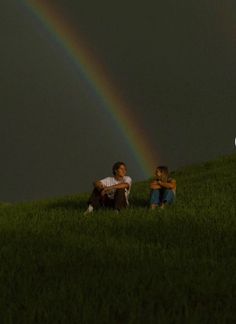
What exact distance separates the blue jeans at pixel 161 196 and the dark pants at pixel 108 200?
85 cm

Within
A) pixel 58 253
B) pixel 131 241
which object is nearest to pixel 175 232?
pixel 131 241

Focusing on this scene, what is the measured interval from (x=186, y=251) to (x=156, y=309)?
3382 mm

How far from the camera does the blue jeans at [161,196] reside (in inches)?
673

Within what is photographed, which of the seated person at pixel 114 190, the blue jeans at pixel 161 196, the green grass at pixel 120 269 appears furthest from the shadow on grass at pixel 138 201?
the green grass at pixel 120 269

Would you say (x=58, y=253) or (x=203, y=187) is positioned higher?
(x=203, y=187)

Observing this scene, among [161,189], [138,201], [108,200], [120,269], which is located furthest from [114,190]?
[120,269]

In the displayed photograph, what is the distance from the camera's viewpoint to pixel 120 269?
8.39 meters

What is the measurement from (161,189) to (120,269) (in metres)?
9.02

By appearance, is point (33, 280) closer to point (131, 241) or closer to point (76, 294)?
point (76, 294)

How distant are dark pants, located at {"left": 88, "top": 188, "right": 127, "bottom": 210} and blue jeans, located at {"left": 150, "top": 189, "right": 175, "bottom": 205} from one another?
2.78ft

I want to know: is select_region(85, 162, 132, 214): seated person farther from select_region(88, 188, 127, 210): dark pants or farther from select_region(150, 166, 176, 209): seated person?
select_region(150, 166, 176, 209): seated person

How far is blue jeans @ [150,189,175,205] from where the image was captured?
1709cm

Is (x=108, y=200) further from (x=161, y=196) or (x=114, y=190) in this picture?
(x=161, y=196)

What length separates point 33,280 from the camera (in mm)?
7793
